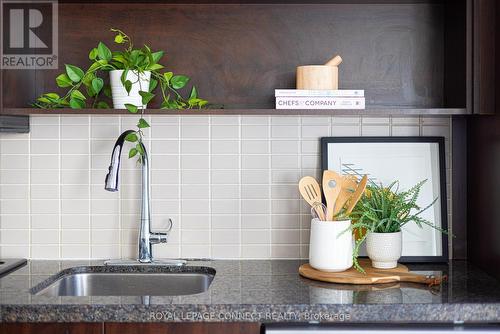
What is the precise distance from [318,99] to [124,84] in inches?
23.4

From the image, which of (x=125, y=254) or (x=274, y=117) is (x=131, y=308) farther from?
(x=274, y=117)

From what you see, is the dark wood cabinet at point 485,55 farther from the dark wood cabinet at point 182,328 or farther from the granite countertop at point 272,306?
the dark wood cabinet at point 182,328

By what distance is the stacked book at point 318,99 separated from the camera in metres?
1.85

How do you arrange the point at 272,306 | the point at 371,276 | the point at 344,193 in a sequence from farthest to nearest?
the point at 344,193, the point at 371,276, the point at 272,306

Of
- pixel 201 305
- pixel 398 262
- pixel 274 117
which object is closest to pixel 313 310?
pixel 201 305

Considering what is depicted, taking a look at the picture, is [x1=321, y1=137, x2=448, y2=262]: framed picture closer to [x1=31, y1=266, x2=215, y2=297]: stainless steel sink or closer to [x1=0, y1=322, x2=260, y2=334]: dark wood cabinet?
[x1=31, y1=266, x2=215, y2=297]: stainless steel sink

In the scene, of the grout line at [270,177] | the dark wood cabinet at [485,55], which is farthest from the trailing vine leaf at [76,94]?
the dark wood cabinet at [485,55]

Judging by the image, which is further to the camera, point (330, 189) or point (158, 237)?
point (158, 237)

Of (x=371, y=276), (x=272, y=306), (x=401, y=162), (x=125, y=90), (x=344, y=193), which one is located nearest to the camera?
(x=272, y=306)

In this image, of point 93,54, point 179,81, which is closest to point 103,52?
point 93,54

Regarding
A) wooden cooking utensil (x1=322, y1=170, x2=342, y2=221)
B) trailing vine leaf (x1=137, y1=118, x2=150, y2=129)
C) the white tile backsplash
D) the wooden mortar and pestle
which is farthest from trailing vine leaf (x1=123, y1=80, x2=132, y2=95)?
wooden cooking utensil (x1=322, y1=170, x2=342, y2=221)

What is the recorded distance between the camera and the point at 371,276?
1718mm

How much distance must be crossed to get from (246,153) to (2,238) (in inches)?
34.3

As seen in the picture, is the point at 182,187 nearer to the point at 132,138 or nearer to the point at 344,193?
the point at 132,138
